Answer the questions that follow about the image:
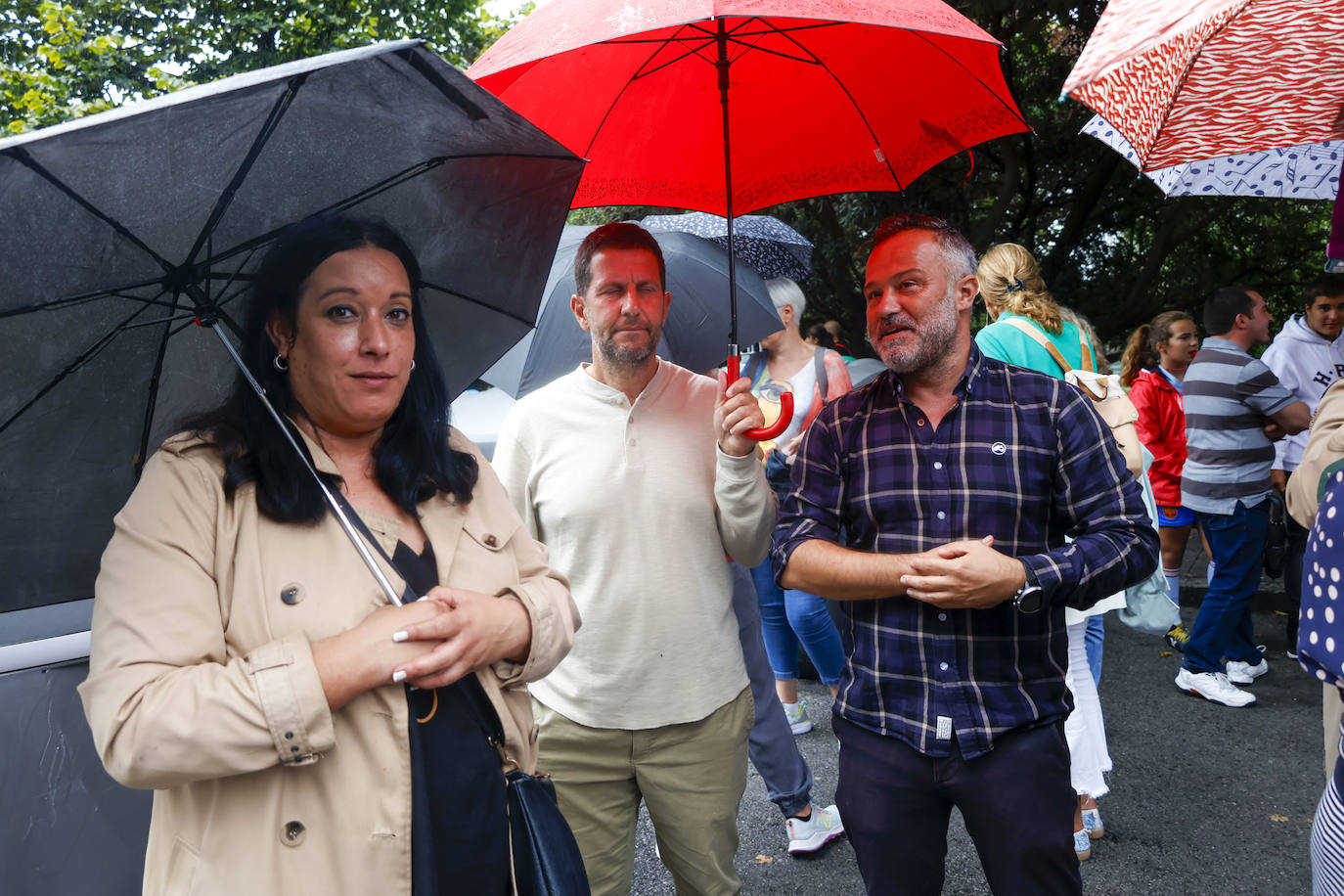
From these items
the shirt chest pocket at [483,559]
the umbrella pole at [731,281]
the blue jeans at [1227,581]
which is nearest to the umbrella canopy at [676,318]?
the umbrella pole at [731,281]

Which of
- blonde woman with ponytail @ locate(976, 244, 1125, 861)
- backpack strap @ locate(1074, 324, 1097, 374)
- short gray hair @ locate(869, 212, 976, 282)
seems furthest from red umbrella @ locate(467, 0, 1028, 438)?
backpack strap @ locate(1074, 324, 1097, 374)

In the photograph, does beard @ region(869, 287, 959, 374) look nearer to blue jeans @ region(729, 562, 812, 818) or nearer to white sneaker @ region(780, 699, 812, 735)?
blue jeans @ region(729, 562, 812, 818)

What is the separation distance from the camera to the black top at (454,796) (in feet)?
5.18

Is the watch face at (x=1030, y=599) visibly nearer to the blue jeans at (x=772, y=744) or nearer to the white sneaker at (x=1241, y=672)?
the blue jeans at (x=772, y=744)

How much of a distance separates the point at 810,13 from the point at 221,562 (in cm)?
150

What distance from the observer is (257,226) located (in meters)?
1.74

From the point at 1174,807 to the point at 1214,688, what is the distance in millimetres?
1468

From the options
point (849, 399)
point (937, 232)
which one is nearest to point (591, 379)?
point (849, 399)

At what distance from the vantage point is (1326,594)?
191 cm

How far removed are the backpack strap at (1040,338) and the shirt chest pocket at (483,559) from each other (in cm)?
265

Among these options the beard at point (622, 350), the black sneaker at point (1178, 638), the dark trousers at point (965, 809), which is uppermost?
the beard at point (622, 350)

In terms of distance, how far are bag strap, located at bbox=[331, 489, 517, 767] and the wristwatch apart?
1180 mm

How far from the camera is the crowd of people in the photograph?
1500mm

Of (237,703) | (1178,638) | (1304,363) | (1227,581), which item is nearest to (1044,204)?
(1304,363)
